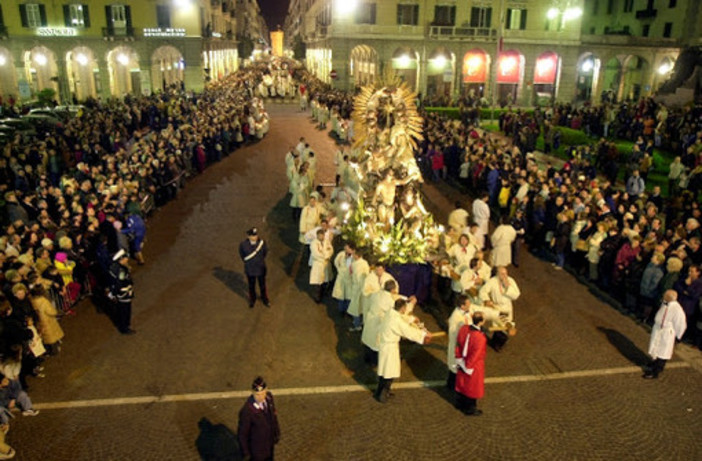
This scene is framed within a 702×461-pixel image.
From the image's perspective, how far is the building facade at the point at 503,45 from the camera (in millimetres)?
42250

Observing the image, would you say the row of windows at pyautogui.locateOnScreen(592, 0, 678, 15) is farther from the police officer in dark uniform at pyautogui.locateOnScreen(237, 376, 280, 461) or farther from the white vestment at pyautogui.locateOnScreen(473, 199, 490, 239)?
the police officer in dark uniform at pyautogui.locateOnScreen(237, 376, 280, 461)

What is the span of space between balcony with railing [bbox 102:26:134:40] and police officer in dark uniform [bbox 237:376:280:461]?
4378 centimetres

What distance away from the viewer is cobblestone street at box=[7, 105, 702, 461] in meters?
7.00

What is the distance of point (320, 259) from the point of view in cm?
1049

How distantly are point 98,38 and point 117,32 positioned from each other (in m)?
1.62

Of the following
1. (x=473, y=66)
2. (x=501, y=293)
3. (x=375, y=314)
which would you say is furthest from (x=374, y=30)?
(x=375, y=314)

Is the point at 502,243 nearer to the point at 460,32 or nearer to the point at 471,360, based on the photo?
the point at 471,360

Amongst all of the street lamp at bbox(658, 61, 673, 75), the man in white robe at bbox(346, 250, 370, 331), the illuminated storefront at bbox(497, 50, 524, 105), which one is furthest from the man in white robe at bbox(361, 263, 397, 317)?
the street lamp at bbox(658, 61, 673, 75)

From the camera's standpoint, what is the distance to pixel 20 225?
10.8m

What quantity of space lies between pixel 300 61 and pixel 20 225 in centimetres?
8629

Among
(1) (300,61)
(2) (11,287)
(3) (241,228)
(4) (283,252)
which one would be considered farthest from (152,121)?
(1) (300,61)

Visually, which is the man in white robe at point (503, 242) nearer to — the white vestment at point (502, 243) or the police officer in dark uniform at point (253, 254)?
the white vestment at point (502, 243)

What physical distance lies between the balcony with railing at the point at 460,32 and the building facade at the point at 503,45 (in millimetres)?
72

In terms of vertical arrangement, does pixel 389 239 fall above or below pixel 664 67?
below
